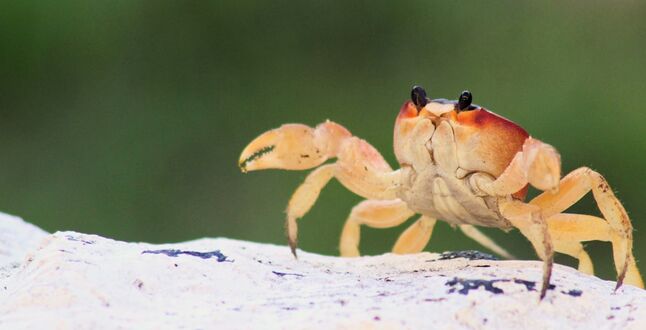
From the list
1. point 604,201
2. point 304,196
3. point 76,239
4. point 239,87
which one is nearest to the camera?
point 76,239

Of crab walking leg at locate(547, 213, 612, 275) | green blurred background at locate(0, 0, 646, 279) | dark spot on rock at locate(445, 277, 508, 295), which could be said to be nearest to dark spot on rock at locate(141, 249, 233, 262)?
dark spot on rock at locate(445, 277, 508, 295)

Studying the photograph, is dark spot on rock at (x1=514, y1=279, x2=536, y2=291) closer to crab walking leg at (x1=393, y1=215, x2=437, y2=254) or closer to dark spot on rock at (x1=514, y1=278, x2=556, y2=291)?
dark spot on rock at (x1=514, y1=278, x2=556, y2=291)

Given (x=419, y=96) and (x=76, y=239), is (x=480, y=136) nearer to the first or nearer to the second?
(x=419, y=96)

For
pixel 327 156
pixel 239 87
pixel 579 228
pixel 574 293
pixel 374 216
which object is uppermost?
pixel 239 87

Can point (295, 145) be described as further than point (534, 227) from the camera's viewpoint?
Yes

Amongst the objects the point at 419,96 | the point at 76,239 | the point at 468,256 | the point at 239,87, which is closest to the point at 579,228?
the point at 468,256

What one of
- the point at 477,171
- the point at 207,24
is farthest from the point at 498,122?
the point at 207,24

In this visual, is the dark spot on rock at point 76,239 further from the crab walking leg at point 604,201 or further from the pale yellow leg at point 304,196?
the crab walking leg at point 604,201
